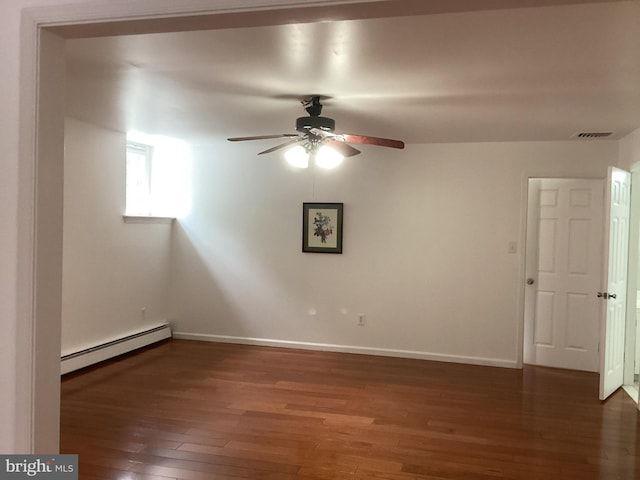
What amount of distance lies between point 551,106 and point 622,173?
3.95 feet

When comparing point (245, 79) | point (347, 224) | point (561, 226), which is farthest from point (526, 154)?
point (245, 79)

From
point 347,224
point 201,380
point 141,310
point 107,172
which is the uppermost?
point 107,172

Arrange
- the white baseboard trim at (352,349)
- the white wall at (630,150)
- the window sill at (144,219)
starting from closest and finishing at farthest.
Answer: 1. the white wall at (630,150)
2. the white baseboard trim at (352,349)
3. the window sill at (144,219)

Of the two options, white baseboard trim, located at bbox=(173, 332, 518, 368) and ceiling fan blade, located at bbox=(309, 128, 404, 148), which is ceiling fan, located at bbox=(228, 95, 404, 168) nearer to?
ceiling fan blade, located at bbox=(309, 128, 404, 148)

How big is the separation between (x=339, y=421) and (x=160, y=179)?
389cm

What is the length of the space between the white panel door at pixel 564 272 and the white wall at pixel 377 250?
0.97 ft

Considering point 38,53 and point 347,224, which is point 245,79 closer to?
point 38,53

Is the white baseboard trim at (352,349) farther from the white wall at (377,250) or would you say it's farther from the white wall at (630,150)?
the white wall at (630,150)

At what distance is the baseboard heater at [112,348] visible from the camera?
461cm

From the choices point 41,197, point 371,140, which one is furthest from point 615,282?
point 41,197

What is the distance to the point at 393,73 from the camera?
9.76 feet

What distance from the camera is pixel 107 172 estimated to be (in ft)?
16.7

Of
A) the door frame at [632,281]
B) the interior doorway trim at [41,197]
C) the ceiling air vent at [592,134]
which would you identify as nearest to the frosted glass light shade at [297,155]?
the interior doorway trim at [41,197]

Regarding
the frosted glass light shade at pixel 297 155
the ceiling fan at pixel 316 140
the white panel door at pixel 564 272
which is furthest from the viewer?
the white panel door at pixel 564 272
